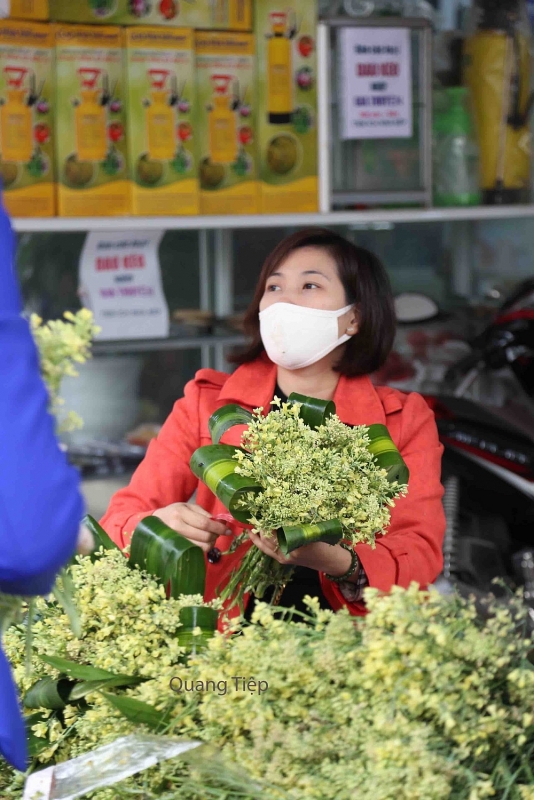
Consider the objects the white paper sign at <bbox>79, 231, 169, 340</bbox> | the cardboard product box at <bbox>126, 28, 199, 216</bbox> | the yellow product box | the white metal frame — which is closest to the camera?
the yellow product box

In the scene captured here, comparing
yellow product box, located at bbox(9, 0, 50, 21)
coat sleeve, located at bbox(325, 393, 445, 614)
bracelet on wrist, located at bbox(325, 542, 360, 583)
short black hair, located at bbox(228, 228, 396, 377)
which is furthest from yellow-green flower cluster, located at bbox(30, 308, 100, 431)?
yellow product box, located at bbox(9, 0, 50, 21)

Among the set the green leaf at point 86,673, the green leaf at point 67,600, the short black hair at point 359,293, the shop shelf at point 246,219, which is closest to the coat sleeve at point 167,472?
the short black hair at point 359,293

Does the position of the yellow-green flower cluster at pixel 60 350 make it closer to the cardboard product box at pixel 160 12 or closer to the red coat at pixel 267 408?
the red coat at pixel 267 408

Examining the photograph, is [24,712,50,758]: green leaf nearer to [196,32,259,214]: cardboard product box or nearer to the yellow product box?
[196,32,259,214]: cardboard product box

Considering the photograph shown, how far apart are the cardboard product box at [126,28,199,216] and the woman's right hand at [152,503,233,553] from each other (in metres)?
1.36

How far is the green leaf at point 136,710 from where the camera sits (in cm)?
112

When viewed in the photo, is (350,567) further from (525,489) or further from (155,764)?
(525,489)

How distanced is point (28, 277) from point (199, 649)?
2.16 metres

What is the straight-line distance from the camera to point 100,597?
124 centimetres

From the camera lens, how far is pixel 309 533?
45.8 inches

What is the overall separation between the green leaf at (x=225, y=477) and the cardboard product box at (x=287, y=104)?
1.56m

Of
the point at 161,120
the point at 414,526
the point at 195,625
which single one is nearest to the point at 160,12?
the point at 161,120

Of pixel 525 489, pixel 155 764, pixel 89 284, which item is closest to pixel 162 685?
pixel 155 764

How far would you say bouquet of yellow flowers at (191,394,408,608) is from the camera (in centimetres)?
117
